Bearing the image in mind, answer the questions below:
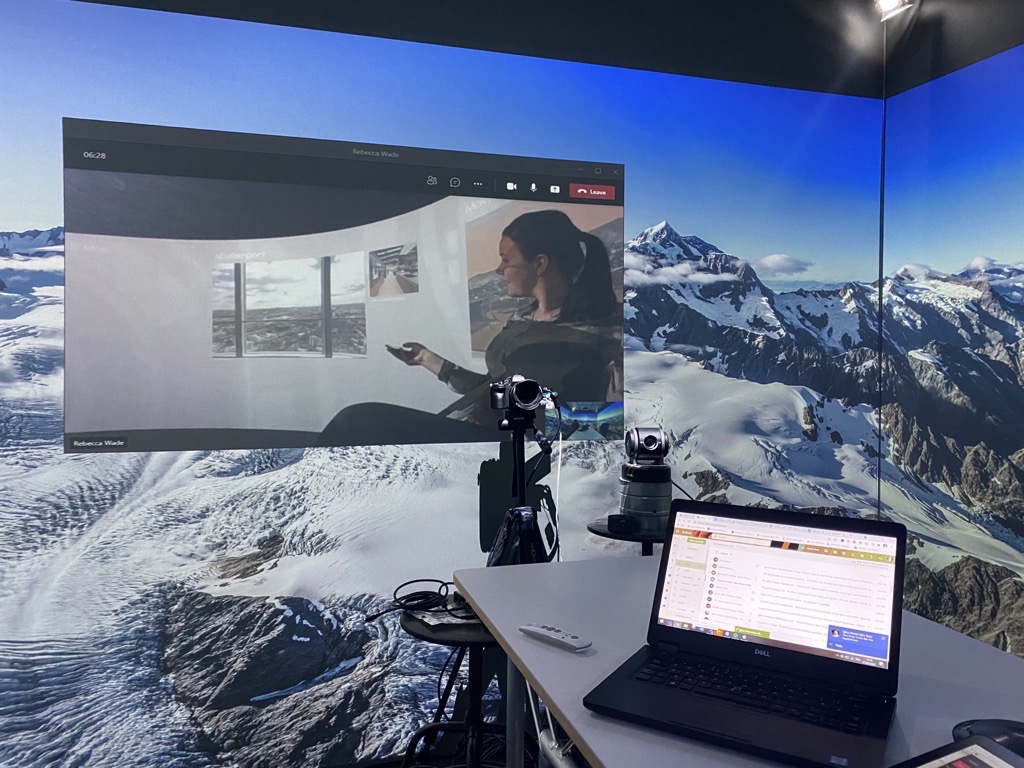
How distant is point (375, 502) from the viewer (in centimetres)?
276

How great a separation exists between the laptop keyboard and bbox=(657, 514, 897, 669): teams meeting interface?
0.07 m

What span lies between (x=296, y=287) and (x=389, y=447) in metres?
0.69

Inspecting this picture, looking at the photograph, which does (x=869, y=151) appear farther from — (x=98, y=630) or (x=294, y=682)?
(x=98, y=630)

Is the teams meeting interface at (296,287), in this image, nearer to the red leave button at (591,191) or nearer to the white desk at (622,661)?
the red leave button at (591,191)

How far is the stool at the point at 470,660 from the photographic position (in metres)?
1.99

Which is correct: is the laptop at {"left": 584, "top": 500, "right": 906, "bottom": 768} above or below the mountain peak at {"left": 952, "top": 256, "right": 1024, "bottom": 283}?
below

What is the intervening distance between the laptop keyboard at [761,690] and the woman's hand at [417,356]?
1.73m

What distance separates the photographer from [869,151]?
11.5 feet

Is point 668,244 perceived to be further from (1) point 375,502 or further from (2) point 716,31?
(1) point 375,502

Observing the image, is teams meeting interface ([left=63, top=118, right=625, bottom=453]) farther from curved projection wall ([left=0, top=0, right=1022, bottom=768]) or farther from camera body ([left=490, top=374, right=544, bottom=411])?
camera body ([left=490, top=374, right=544, bottom=411])

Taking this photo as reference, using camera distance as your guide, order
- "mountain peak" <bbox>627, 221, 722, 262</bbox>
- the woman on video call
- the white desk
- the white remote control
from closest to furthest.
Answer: the white desk < the white remote control < the woman on video call < "mountain peak" <bbox>627, 221, 722, 262</bbox>

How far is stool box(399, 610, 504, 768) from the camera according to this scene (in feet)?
6.53

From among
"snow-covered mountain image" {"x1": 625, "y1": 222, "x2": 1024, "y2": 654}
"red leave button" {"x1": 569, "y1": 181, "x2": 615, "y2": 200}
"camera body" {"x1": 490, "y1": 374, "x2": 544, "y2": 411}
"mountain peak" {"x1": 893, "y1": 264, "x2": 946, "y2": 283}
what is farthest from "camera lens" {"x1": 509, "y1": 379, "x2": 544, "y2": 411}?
"mountain peak" {"x1": 893, "y1": 264, "x2": 946, "y2": 283}

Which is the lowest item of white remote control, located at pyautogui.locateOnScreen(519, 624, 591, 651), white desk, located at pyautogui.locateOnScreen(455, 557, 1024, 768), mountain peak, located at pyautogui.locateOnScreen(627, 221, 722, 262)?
white desk, located at pyautogui.locateOnScreen(455, 557, 1024, 768)
